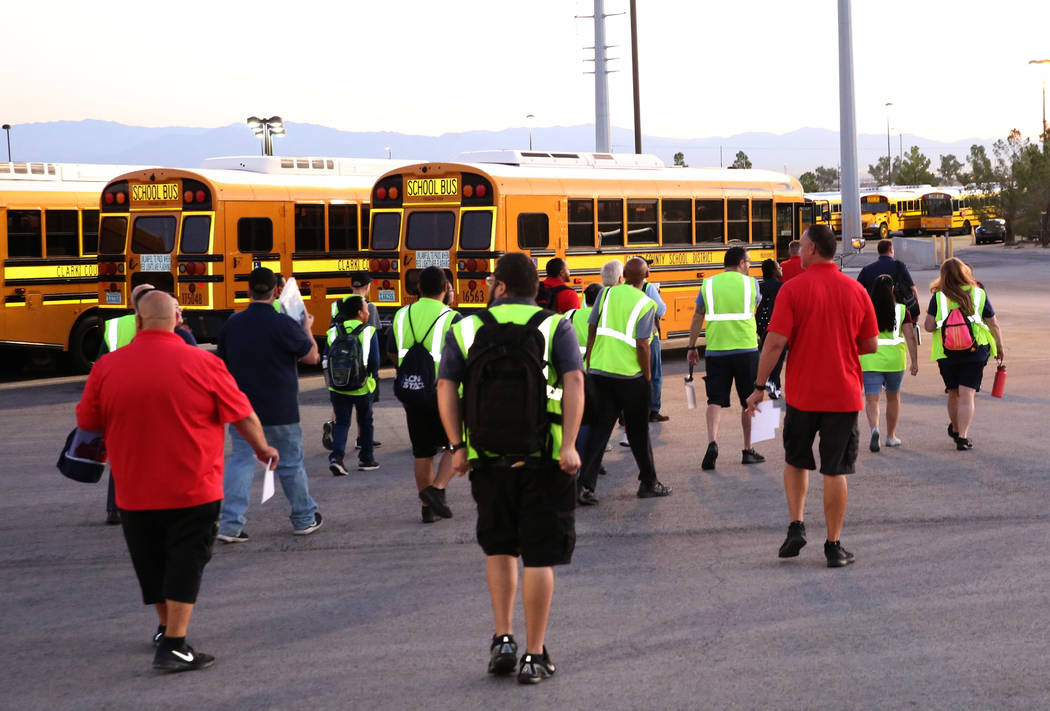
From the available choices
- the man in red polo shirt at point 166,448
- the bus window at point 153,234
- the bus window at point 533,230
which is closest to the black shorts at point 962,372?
the man in red polo shirt at point 166,448

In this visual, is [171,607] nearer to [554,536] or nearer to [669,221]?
[554,536]

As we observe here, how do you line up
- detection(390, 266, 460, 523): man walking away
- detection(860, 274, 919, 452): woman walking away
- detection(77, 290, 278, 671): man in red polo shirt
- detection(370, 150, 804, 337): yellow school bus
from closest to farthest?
1. detection(77, 290, 278, 671): man in red polo shirt
2. detection(390, 266, 460, 523): man walking away
3. detection(860, 274, 919, 452): woman walking away
4. detection(370, 150, 804, 337): yellow school bus

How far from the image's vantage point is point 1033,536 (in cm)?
777

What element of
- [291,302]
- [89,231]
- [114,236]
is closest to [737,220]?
[114,236]

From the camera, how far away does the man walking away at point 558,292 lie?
37.0 feet

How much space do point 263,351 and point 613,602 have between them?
109 inches

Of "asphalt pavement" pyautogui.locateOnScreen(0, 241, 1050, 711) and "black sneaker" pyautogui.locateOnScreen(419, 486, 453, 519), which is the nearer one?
"asphalt pavement" pyautogui.locateOnScreen(0, 241, 1050, 711)

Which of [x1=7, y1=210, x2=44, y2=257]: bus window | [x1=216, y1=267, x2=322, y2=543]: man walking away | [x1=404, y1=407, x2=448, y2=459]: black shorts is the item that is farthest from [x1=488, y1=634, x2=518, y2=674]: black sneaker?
[x1=7, y1=210, x2=44, y2=257]: bus window

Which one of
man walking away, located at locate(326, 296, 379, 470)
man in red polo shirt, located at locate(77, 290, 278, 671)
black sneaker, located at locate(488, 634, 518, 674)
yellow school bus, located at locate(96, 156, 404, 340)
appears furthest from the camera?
yellow school bus, located at locate(96, 156, 404, 340)

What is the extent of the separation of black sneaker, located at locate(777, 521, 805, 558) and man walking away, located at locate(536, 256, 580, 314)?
4.18 meters

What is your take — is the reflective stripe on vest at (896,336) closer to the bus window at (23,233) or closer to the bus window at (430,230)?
the bus window at (430,230)

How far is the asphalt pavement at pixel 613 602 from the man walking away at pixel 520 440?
0.36 metres

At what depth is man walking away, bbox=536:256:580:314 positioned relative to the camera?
37.0ft

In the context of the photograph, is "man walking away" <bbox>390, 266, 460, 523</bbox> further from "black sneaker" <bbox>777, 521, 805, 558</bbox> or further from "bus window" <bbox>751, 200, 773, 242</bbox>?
"bus window" <bbox>751, 200, 773, 242</bbox>
